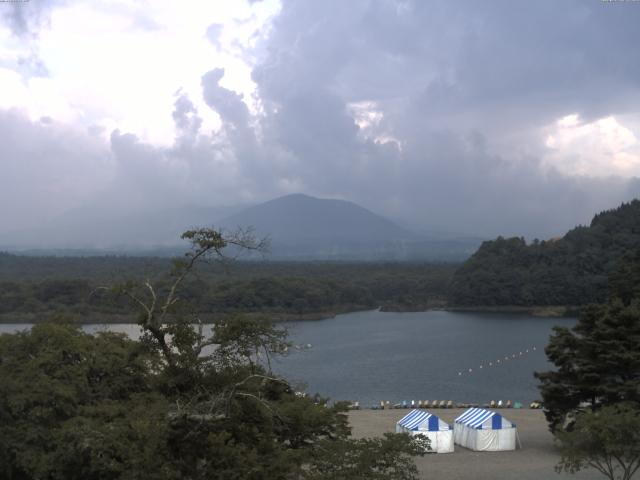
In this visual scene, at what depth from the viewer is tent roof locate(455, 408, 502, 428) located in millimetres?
19000

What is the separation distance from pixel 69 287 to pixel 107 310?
7.17 meters

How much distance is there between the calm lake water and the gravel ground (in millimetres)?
3177

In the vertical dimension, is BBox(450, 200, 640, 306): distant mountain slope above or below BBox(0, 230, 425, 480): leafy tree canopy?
above

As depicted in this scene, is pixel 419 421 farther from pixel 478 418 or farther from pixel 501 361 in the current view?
pixel 501 361

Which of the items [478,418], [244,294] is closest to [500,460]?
[478,418]

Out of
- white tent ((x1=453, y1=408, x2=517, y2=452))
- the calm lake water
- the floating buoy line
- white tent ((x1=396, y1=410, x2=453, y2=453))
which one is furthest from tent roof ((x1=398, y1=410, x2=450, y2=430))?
the floating buoy line

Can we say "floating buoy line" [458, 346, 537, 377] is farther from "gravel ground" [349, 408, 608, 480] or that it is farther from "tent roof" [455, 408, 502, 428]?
"tent roof" [455, 408, 502, 428]

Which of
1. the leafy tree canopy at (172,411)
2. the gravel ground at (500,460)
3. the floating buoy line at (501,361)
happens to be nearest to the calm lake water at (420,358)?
the floating buoy line at (501,361)

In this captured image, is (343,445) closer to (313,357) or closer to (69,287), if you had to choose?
(313,357)

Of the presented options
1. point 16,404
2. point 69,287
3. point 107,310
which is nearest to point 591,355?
point 16,404

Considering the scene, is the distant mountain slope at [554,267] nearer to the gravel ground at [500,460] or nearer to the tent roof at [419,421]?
the gravel ground at [500,460]

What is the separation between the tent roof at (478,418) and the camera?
62.3ft

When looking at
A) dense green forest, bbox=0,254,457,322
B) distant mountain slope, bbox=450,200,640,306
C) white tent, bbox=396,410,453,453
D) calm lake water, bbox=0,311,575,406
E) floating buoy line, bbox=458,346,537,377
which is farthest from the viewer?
distant mountain slope, bbox=450,200,640,306

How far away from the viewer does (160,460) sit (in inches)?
307
